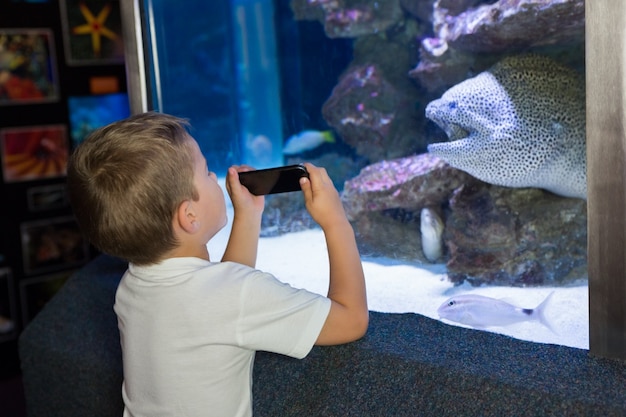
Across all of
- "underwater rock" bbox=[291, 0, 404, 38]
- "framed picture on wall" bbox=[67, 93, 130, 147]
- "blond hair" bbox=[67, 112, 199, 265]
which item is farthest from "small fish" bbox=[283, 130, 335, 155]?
"framed picture on wall" bbox=[67, 93, 130, 147]

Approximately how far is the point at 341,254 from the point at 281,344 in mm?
198

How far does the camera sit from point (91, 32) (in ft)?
12.9

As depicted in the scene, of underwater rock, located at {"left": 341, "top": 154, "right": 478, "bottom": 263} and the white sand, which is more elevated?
underwater rock, located at {"left": 341, "top": 154, "right": 478, "bottom": 263}

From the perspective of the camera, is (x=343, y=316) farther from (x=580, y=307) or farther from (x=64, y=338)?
(x=64, y=338)

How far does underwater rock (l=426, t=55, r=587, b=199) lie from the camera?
4.17 ft

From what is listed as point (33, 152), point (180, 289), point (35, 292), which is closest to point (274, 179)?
point (180, 289)

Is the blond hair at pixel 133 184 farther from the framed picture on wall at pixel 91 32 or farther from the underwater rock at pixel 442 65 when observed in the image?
the framed picture on wall at pixel 91 32

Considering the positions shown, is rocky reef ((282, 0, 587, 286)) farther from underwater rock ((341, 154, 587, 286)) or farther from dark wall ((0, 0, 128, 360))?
dark wall ((0, 0, 128, 360))

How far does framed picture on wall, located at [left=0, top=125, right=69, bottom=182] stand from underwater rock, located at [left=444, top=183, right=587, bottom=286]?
2.98 m

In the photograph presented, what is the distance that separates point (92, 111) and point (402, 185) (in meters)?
3.02

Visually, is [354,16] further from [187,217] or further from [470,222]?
[187,217]

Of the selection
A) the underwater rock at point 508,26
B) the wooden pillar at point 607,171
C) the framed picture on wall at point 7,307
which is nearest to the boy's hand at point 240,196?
the underwater rock at point 508,26

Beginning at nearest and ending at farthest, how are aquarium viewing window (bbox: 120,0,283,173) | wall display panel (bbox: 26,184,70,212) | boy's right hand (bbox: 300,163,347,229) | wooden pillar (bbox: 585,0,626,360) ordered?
wooden pillar (bbox: 585,0,626,360) < boy's right hand (bbox: 300,163,347,229) < aquarium viewing window (bbox: 120,0,283,173) < wall display panel (bbox: 26,184,70,212)

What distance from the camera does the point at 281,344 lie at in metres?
1.02
